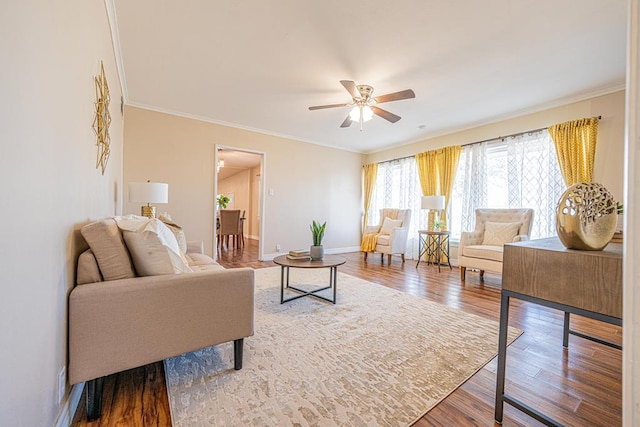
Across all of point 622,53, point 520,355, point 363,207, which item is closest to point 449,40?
point 622,53

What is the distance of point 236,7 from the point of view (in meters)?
2.01

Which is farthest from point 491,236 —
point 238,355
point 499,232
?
point 238,355

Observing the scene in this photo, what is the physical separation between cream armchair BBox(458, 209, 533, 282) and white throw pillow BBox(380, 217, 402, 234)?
4.44 feet

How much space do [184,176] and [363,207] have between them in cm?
392

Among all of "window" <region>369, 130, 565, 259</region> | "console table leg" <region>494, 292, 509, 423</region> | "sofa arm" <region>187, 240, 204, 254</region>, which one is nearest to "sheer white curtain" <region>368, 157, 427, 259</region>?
"window" <region>369, 130, 565, 259</region>

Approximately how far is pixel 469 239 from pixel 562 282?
3077 mm

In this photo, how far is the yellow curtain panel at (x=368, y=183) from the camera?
20.3 ft

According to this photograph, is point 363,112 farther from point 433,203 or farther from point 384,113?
point 433,203

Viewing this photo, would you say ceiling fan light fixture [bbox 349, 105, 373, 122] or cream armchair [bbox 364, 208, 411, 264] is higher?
ceiling fan light fixture [bbox 349, 105, 373, 122]

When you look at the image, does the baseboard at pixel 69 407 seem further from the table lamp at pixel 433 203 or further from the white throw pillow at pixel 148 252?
the table lamp at pixel 433 203

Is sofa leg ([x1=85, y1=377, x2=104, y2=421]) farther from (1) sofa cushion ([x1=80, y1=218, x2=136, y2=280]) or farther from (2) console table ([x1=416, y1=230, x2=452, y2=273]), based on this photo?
(2) console table ([x1=416, y1=230, x2=452, y2=273])

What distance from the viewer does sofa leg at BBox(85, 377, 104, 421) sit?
116 centimetres

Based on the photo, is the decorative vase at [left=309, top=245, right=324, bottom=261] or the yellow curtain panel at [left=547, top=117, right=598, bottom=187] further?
the yellow curtain panel at [left=547, top=117, right=598, bottom=187]

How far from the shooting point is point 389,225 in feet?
16.9
